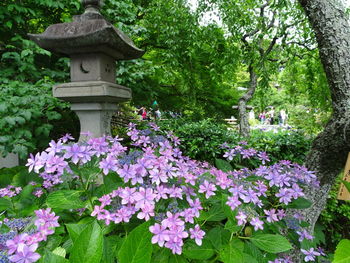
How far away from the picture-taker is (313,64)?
15.3 feet

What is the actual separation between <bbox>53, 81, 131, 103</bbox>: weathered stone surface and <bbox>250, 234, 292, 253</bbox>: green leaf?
1918 millimetres

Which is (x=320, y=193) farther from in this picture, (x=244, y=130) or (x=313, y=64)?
(x=313, y=64)

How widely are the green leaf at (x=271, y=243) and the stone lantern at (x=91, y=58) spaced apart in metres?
1.92

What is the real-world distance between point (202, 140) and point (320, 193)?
2.52 metres

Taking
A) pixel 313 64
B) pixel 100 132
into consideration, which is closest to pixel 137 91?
pixel 100 132

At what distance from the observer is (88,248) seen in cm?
62

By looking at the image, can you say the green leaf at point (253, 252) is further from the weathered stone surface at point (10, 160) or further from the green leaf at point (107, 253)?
the weathered stone surface at point (10, 160)

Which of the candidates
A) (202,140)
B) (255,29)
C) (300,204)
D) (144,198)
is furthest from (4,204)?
(255,29)

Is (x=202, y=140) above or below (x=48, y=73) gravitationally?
below

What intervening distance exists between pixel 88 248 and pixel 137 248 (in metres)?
0.13

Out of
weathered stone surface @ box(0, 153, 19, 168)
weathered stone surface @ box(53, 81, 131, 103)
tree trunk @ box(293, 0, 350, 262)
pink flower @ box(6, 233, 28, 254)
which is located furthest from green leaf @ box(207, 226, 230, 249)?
weathered stone surface @ box(0, 153, 19, 168)

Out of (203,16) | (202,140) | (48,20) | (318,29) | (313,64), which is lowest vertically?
(202,140)

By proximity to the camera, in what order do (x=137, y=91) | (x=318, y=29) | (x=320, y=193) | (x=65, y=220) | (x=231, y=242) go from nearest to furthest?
(x=231, y=242), (x=65, y=220), (x=318, y=29), (x=320, y=193), (x=137, y=91)

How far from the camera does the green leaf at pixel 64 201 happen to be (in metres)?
0.85
